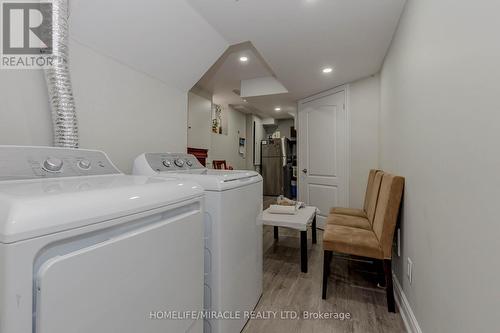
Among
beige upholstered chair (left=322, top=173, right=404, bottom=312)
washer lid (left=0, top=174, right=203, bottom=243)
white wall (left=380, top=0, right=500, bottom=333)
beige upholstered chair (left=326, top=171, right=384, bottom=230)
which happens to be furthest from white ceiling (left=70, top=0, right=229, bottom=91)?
beige upholstered chair (left=326, top=171, right=384, bottom=230)

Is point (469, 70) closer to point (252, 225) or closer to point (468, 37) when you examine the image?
point (468, 37)

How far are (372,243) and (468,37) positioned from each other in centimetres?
138

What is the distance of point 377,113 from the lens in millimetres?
3133

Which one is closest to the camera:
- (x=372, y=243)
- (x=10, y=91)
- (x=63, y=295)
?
(x=63, y=295)

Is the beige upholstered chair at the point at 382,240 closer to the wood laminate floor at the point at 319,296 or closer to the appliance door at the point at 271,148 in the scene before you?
the wood laminate floor at the point at 319,296

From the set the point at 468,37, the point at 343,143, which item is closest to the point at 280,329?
the point at 468,37

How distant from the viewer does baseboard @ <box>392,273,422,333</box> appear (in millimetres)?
1412

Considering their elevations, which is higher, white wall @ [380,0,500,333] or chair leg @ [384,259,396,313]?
white wall @ [380,0,500,333]

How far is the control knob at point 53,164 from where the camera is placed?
924 mm

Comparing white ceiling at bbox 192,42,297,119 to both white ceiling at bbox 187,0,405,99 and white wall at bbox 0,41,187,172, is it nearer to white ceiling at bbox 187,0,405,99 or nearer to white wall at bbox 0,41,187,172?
white ceiling at bbox 187,0,405,99

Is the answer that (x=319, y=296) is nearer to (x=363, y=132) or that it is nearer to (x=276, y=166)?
(x=363, y=132)

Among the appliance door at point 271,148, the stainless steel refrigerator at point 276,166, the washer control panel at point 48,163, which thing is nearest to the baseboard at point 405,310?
the washer control panel at point 48,163

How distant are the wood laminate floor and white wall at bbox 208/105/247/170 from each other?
2515 millimetres

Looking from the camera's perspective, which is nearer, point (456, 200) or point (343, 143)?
point (456, 200)
